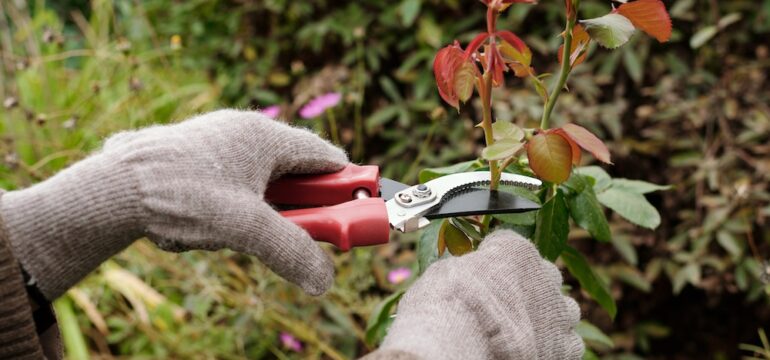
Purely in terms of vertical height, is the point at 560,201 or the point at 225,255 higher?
the point at 560,201

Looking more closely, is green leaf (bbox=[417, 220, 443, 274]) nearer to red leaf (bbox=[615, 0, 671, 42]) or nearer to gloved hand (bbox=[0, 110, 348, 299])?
gloved hand (bbox=[0, 110, 348, 299])

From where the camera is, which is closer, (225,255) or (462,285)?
(462,285)

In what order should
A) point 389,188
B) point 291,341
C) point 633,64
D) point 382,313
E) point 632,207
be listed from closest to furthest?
point 389,188 → point 632,207 → point 382,313 → point 291,341 → point 633,64

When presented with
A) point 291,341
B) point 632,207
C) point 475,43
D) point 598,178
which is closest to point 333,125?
point 291,341

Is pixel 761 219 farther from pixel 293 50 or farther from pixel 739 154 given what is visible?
pixel 293 50

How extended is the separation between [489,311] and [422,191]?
0.20 meters

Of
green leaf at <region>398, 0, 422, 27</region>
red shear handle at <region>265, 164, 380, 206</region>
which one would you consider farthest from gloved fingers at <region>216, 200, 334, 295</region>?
green leaf at <region>398, 0, 422, 27</region>

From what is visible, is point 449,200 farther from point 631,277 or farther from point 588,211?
point 631,277

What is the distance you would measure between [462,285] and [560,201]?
28 centimetres

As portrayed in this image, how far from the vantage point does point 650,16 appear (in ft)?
3.14

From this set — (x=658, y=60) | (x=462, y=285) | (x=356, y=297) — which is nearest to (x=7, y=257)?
(x=462, y=285)

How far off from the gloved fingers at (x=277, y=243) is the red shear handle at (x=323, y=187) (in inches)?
4.3

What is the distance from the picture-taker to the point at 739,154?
1984 mm

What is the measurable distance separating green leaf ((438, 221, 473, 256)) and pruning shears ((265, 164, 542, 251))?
0.09 m
